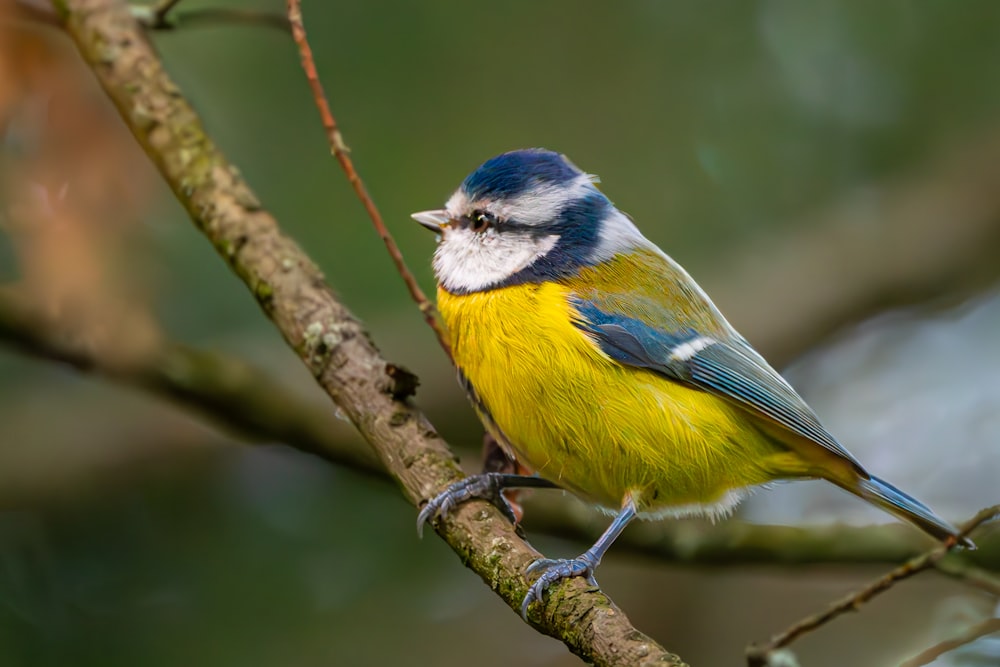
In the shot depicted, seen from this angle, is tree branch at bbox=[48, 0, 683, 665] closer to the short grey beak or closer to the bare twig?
the bare twig

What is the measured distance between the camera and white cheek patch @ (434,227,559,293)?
8.71 feet

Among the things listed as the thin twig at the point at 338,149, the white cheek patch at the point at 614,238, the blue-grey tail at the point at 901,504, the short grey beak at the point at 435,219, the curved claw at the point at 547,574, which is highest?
the white cheek patch at the point at 614,238

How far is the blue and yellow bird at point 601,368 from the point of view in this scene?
2.41 meters

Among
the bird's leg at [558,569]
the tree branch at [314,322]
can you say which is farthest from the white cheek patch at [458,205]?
the bird's leg at [558,569]

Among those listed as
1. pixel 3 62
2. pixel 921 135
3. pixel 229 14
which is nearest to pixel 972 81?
pixel 921 135

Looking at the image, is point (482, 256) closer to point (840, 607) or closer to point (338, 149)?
point (338, 149)

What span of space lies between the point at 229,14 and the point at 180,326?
1877mm

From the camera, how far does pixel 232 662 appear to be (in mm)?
3828

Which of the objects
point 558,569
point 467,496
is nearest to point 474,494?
point 467,496

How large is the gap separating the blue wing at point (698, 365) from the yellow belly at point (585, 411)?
0.10ft

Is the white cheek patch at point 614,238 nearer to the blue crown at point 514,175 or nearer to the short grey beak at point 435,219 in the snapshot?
the blue crown at point 514,175

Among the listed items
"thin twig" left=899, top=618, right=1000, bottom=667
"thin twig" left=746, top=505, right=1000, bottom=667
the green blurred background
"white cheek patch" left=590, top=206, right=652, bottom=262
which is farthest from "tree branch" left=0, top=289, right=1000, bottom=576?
"thin twig" left=746, top=505, right=1000, bottom=667

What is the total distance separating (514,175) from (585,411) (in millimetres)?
742

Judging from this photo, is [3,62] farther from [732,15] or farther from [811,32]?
[811,32]
